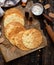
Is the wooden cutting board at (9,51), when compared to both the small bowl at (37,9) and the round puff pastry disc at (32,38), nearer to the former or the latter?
the round puff pastry disc at (32,38)

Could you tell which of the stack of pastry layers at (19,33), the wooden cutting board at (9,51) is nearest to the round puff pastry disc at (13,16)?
the stack of pastry layers at (19,33)

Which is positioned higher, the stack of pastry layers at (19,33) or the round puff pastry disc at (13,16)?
the round puff pastry disc at (13,16)

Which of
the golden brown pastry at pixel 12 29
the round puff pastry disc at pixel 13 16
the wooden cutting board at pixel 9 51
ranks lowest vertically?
the wooden cutting board at pixel 9 51

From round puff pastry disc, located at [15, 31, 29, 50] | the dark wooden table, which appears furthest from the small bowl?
round puff pastry disc, located at [15, 31, 29, 50]

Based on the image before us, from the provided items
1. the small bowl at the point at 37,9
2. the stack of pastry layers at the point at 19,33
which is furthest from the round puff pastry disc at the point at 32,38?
the small bowl at the point at 37,9

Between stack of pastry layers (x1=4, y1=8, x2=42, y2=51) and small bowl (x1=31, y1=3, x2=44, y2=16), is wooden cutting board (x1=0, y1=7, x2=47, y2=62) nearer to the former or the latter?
stack of pastry layers (x1=4, y1=8, x2=42, y2=51)

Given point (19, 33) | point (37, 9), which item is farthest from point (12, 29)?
point (37, 9)
